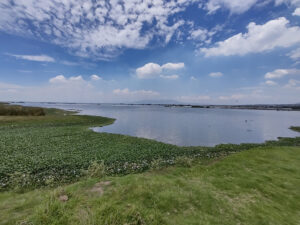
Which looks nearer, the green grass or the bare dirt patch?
the green grass

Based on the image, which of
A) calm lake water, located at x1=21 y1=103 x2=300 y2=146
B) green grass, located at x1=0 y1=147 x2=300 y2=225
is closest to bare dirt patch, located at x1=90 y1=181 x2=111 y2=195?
green grass, located at x1=0 y1=147 x2=300 y2=225

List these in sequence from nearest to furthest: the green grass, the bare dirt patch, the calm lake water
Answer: the green grass, the bare dirt patch, the calm lake water

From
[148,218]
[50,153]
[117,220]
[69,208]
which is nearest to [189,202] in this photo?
[148,218]

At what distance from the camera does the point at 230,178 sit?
895 centimetres

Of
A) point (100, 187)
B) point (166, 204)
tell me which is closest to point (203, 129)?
point (166, 204)

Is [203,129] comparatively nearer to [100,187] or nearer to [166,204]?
[166,204]

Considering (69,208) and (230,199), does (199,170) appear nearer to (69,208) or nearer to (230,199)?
(230,199)

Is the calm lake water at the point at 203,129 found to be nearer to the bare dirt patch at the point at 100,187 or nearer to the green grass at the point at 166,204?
the green grass at the point at 166,204

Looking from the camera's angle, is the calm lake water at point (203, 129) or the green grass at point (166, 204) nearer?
the green grass at point (166, 204)

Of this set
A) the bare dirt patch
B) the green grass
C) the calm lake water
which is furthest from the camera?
the calm lake water

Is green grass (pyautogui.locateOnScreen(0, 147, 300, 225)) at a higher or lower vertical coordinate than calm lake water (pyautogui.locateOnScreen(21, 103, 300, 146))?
higher

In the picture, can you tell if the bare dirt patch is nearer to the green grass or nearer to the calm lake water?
the green grass

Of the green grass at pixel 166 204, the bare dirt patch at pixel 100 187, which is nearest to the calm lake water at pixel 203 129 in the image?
the green grass at pixel 166 204

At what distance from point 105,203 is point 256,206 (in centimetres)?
632
